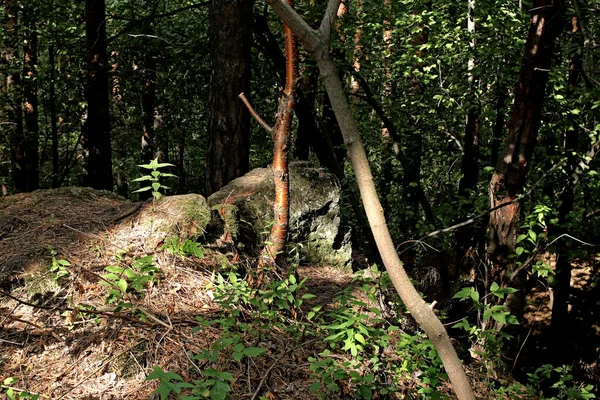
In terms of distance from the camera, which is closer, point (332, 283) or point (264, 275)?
point (264, 275)

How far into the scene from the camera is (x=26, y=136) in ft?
32.0

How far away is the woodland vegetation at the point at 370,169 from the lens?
3119 mm

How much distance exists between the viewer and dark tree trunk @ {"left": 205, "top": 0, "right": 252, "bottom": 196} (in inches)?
223

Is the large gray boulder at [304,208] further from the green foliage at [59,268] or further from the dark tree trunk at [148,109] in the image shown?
the dark tree trunk at [148,109]

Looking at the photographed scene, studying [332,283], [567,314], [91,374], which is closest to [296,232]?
[332,283]

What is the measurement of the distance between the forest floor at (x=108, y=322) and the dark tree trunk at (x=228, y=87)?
5.48 feet

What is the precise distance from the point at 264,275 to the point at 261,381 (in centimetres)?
113

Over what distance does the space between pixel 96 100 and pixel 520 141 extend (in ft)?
20.5

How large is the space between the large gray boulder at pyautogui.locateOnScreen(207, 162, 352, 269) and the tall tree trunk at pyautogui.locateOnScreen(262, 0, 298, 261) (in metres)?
0.64

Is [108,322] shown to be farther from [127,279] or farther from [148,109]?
[148,109]

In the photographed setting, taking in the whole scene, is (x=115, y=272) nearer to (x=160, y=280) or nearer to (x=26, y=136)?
(x=160, y=280)

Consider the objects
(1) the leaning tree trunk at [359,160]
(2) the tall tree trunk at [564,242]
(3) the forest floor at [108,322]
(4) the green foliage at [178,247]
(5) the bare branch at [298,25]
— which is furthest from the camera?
(2) the tall tree trunk at [564,242]

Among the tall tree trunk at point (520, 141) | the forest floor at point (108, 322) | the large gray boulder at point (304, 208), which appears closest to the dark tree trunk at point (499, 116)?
the tall tree trunk at point (520, 141)

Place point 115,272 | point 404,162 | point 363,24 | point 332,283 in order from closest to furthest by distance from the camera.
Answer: point 115,272 < point 332,283 < point 363,24 < point 404,162
